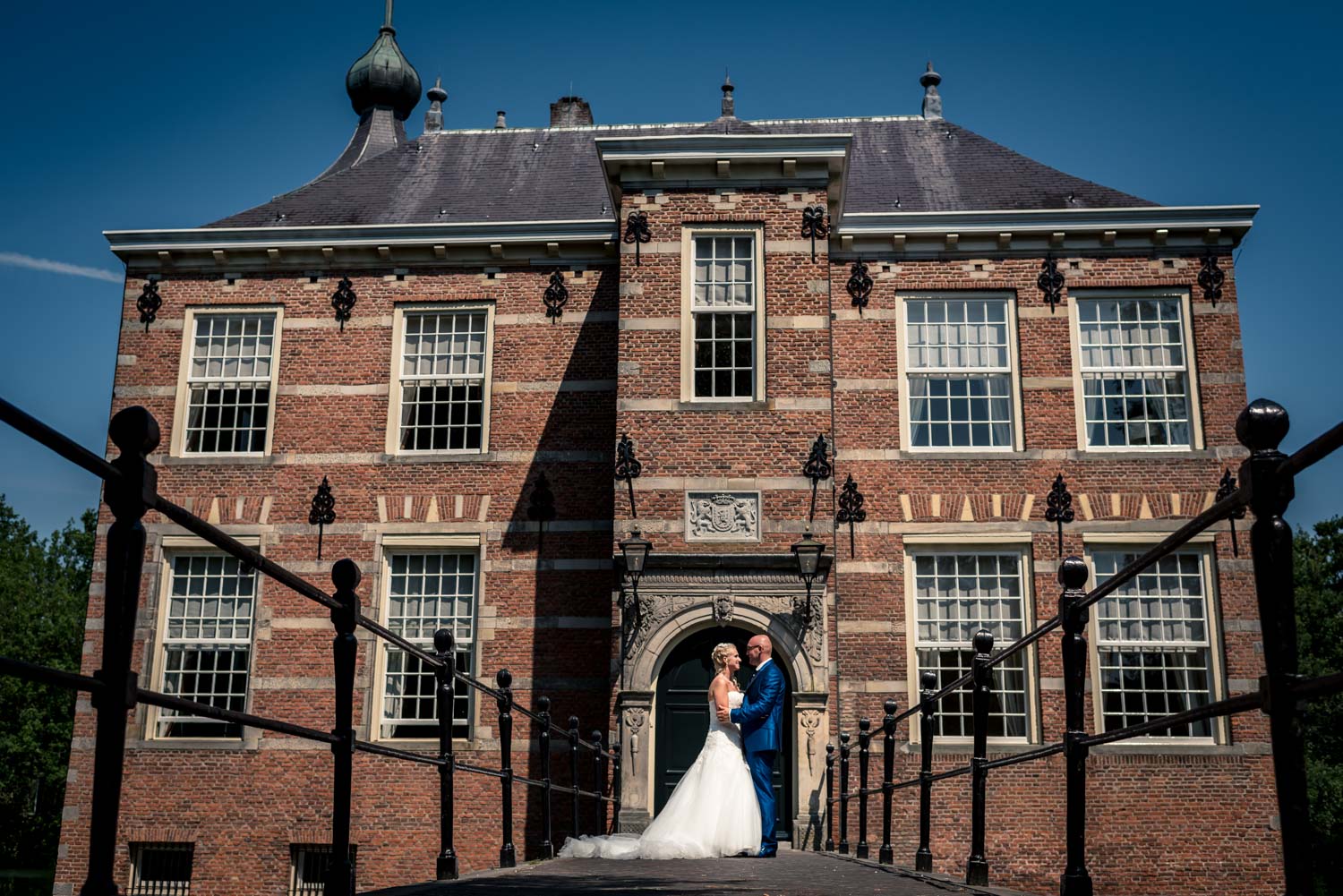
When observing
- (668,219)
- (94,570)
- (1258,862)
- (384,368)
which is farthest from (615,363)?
(1258,862)

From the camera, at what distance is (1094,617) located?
15.3 metres

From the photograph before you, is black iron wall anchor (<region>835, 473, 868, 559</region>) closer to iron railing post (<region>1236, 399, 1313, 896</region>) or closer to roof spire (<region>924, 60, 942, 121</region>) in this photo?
roof spire (<region>924, 60, 942, 121</region>)

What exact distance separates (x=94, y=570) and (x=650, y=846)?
10807mm

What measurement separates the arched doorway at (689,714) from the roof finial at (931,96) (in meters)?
9.99

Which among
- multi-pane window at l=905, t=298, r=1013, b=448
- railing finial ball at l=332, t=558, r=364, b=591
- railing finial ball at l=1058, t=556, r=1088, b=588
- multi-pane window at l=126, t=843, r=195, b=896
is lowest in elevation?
multi-pane window at l=126, t=843, r=195, b=896

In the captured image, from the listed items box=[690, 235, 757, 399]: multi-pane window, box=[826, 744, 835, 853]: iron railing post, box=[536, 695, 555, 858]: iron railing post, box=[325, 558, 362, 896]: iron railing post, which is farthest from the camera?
box=[690, 235, 757, 399]: multi-pane window

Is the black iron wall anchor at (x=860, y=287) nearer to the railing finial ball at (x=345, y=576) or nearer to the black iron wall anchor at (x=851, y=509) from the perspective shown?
the black iron wall anchor at (x=851, y=509)

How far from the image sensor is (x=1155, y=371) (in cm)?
1583

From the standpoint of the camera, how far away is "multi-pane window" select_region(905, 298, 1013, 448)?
52.0 ft

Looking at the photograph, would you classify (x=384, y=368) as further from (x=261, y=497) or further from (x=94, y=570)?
(x=94, y=570)

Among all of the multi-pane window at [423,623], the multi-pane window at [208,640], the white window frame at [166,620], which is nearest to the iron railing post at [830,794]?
the multi-pane window at [423,623]

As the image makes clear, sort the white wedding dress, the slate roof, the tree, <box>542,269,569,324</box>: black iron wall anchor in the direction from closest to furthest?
the white wedding dress
<box>542,269,569,324</box>: black iron wall anchor
the slate roof
the tree

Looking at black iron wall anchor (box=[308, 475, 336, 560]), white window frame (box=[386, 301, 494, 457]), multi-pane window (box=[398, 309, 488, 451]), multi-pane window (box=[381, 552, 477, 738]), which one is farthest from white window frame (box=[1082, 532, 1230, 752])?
black iron wall anchor (box=[308, 475, 336, 560])

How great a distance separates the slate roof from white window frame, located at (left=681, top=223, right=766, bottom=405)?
8.80 feet
